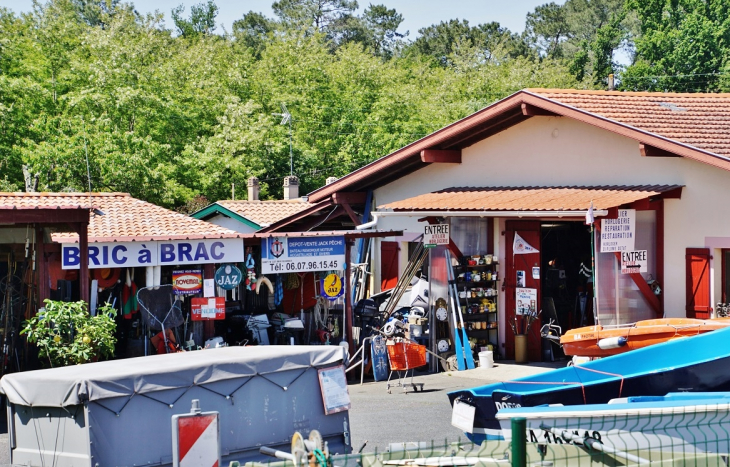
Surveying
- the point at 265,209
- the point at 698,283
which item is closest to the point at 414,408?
the point at 698,283

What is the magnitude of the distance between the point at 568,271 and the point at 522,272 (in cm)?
269

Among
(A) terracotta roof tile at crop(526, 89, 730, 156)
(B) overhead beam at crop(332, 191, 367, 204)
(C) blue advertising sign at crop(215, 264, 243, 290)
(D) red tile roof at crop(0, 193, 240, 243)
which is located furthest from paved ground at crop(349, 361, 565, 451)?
(B) overhead beam at crop(332, 191, 367, 204)

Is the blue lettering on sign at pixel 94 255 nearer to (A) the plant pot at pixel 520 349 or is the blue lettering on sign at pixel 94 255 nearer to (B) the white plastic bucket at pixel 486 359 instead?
(B) the white plastic bucket at pixel 486 359

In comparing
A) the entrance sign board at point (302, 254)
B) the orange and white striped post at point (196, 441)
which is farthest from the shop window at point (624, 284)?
the orange and white striped post at point (196, 441)

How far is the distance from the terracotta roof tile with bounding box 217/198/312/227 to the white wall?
6013 mm

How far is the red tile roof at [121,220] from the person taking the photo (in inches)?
544

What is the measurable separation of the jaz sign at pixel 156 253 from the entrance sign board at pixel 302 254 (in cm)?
59

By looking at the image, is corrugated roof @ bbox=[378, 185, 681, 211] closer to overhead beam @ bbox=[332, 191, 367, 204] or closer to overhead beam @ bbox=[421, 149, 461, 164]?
overhead beam @ bbox=[421, 149, 461, 164]

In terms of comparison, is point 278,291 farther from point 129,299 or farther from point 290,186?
point 290,186

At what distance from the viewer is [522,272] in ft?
57.4

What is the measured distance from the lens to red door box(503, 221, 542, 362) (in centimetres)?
1733

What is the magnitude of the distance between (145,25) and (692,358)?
53481 mm

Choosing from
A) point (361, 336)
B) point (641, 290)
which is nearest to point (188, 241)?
point (361, 336)

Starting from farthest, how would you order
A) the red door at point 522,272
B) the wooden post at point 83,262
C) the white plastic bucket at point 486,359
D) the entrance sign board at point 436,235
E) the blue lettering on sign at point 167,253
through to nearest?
1. the red door at point 522,272
2. the entrance sign board at point 436,235
3. the white plastic bucket at point 486,359
4. the blue lettering on sign at point 167,253
5. the wooden post at point 83,262
